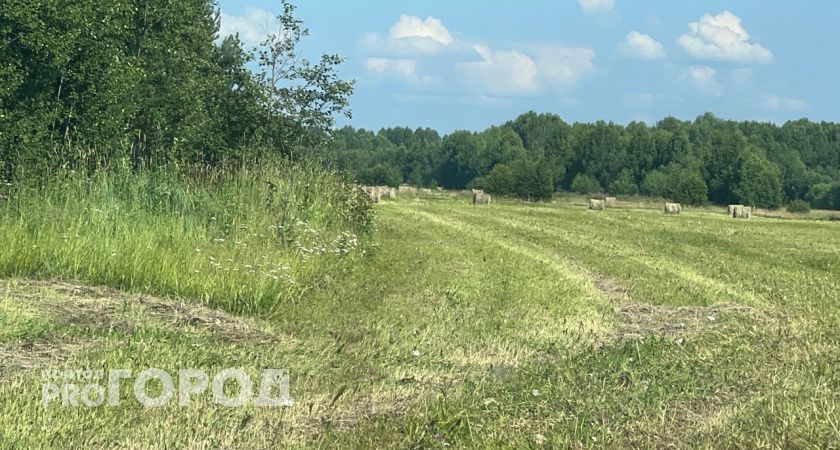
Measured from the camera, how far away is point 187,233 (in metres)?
9.56

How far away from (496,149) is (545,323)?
511 feet

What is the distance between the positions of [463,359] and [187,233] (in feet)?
15.8

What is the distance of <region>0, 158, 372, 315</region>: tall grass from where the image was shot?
26.0 ft

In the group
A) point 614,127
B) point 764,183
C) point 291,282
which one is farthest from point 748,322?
point 614,127

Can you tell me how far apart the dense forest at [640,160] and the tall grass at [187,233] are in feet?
282

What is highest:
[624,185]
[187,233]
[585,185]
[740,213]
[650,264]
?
[187,233]

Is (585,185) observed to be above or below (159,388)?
below

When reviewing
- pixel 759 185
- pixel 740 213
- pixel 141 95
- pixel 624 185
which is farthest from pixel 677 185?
pixel 141 95

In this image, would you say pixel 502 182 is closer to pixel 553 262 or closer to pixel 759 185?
pixel 759 185

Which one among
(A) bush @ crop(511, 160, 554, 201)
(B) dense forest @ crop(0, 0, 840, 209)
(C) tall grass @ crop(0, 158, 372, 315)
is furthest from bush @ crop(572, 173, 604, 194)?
(C) tall grass @ crop(0, 158, 372, 315)

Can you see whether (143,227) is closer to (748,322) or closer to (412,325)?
(412,325)

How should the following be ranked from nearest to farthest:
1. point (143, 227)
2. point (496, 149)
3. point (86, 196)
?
1. point (143, 227)
2. point (86, 196)
3. point (496, 149)

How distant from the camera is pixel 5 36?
58.7ft

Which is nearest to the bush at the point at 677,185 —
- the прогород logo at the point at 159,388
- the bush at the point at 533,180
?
the bush at the point at 533,180
